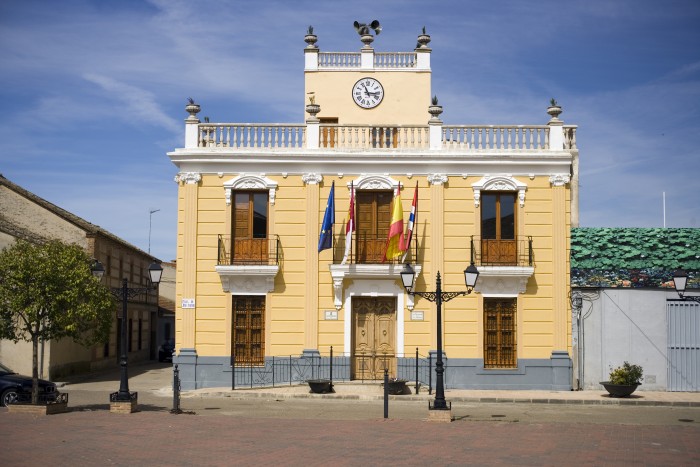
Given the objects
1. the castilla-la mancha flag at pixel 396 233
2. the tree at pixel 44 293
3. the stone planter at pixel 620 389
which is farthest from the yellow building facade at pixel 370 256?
the tree at pixel 44 293

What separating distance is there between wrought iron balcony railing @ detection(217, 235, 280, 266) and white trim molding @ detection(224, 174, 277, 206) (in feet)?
3.74

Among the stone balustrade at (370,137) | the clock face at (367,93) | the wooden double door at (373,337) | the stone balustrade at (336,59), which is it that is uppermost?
the stone balustrade at (336,59)

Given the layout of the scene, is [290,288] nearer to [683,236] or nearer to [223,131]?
[223,131]

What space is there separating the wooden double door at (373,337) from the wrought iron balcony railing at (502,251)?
117 inches

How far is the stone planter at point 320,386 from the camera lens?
2252 cm

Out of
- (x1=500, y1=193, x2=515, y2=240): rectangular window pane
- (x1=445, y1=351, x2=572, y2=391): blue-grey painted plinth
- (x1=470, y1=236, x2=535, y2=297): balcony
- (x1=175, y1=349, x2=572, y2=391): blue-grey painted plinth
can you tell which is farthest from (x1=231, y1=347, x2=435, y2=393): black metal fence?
(x1=500, y1=193, x2=515, y2=240): rectangular window pane

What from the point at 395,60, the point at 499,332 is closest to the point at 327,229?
the point at 499,332

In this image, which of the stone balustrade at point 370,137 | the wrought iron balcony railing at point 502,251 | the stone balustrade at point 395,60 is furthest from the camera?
the stone balustrade at point 395,60

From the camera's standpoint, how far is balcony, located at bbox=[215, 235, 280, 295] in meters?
24.7

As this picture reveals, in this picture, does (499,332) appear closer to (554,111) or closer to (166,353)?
(554,111)

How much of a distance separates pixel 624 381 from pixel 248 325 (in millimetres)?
11026

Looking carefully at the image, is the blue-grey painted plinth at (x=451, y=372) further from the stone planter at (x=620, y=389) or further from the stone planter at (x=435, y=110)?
the stone planter at (x=435, y=110)

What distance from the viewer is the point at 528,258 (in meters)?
24.7

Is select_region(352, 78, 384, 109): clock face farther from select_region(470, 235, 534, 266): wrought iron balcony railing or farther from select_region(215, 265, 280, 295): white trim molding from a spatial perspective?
select_region(215, 265, 280, 295): white trim molding
